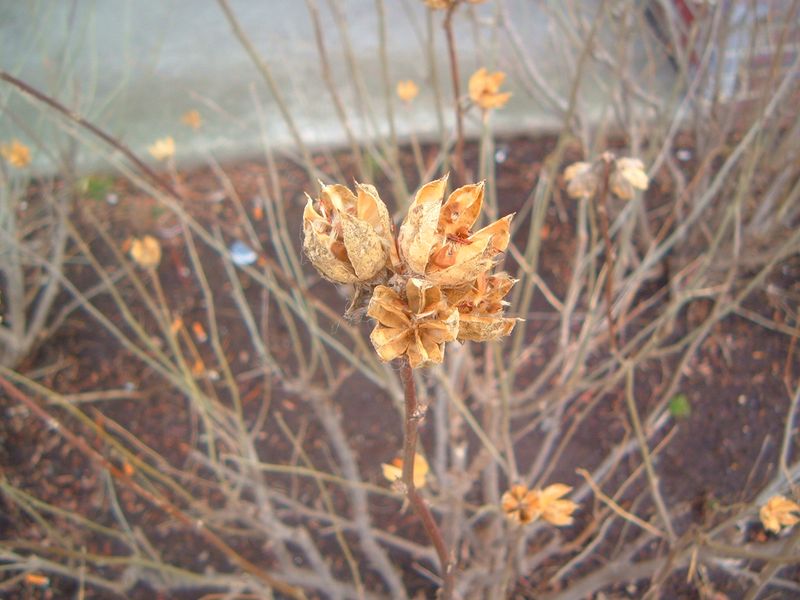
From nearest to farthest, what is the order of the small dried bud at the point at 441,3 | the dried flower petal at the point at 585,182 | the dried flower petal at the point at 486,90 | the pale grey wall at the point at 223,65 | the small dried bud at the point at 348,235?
the small dried bud at the point at 348,235 < the small dried bud at the point at 441,3 < the dried flower petal at the point at 585,182 < the dried flower petal at the point at 486,90 < the pale grey wall at the point at 223,65

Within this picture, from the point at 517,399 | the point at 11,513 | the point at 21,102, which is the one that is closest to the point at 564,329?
the point at 517,399

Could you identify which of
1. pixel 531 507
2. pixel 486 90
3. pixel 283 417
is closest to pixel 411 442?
pixel 531 507

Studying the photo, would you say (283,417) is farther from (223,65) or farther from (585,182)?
(223,65)

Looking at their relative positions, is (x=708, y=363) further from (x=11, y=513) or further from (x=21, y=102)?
(x=21, y=102)

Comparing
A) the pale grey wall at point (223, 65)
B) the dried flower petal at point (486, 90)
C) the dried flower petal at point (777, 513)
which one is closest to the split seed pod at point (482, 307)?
the dried flower petal at point (486, 90)

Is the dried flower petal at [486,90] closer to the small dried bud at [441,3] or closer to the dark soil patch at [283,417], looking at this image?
the small dried bud at [441,3]

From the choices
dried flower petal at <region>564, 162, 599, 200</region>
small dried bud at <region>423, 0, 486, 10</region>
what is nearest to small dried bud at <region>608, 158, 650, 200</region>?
dried flower petal at <region>564, 162, 599, 200</region>
